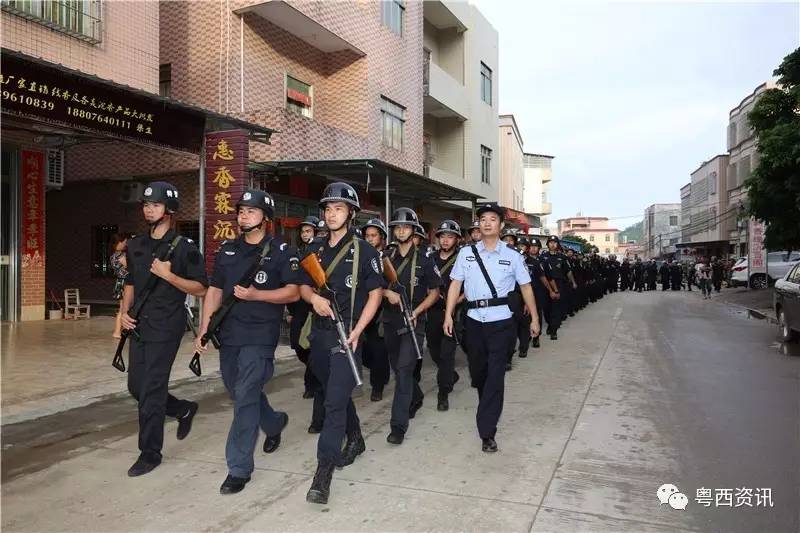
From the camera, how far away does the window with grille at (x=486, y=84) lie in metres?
27.7

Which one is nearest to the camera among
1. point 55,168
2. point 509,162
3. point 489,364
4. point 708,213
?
point 489,364

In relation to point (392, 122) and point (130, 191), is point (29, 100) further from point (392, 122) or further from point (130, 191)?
point (392, 122)

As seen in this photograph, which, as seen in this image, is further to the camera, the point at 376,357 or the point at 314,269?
the point at 376,357

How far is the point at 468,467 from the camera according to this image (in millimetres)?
4207

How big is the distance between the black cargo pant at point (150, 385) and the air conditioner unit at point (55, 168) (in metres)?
10.3

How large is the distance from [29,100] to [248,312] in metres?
6.05

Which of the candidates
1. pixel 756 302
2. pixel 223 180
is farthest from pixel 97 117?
pixel 756 302

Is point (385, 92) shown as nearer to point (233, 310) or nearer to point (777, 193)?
point (777, 193)

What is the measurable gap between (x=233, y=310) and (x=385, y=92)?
15.4 m

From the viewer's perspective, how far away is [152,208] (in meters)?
4.17

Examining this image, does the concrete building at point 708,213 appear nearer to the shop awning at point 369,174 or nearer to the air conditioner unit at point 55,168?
the shop awning at point 369,174

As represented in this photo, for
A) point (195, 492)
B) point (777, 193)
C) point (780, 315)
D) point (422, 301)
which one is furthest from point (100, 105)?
point (777, 193)

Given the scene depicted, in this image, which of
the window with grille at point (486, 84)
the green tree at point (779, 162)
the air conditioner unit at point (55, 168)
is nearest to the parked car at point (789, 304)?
the green tree at point (779, 162)

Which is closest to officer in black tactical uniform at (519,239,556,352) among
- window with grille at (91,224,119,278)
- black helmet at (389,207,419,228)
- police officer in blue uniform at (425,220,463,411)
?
police officer in blue uniform at (425,220,463,411)
